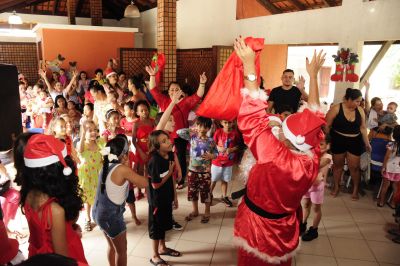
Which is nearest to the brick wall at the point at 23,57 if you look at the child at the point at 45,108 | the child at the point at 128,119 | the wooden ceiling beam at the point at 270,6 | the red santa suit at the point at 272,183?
the child at the point at 45,108

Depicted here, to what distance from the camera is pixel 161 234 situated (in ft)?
10.2

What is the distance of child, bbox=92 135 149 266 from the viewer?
8.38 feet

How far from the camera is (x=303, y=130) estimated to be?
6.07ft

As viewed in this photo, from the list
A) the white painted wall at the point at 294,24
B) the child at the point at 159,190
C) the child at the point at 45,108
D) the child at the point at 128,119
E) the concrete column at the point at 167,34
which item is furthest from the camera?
the concrete column at the point at 167,34

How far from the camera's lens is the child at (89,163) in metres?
3.73

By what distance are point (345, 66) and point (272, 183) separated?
4.75m

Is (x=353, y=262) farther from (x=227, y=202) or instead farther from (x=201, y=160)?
(x=201, y=160)

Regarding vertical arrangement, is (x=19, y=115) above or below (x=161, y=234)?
above

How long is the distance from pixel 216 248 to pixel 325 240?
1294mm

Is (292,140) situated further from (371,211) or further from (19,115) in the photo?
(371,211)

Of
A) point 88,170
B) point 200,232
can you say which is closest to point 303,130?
point 200,232

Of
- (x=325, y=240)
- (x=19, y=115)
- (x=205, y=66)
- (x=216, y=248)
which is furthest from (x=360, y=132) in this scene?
(x=19, y=115)

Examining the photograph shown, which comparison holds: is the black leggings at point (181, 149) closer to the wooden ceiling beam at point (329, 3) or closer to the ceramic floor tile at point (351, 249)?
the ceramic floor tile at point (351, 249)

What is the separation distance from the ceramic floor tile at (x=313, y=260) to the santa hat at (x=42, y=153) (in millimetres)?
2583
